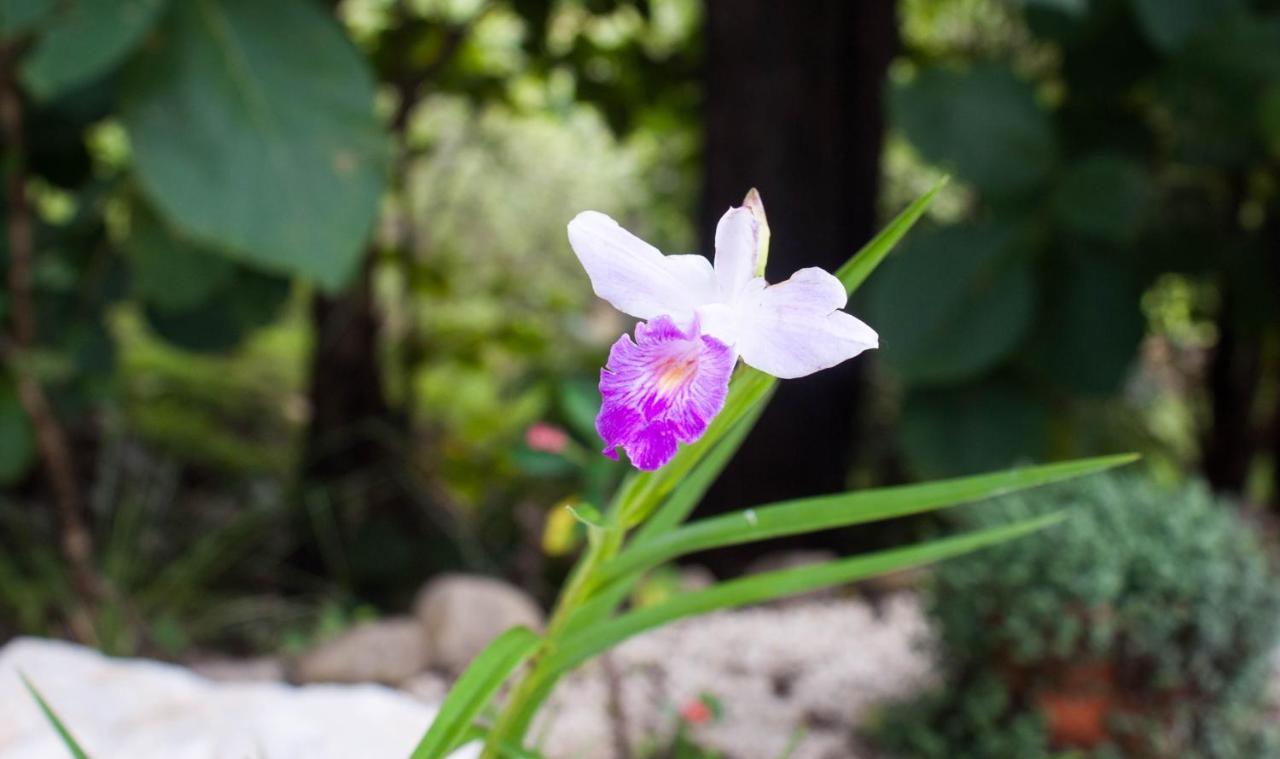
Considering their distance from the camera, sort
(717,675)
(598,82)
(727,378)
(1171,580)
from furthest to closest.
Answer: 1. (598,82)
2. (717,675)
3. (1171,580)
4. (727,378)

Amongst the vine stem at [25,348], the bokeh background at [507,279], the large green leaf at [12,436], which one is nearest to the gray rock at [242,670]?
the bokeh background at [507,279]

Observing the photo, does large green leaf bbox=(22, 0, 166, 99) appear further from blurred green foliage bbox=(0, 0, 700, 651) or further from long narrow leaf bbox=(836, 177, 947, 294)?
long narrow leaf bbox=(836, 177, 947, 294)

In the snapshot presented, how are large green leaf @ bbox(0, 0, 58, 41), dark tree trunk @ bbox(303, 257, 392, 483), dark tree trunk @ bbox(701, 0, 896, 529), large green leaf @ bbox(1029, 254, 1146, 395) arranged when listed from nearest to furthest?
1. large green leaf @ bbox(0, 0, 58, 41)
2. large green leaf @ bbox(1029, 254, 1146, 395)
3. dark tree trunk @ bbox(701, 0, 896, 529)
4. dark tree trunk @ bbox(303, 257, 392, 483)

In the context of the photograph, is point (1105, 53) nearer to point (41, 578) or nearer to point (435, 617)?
point (435, 617)

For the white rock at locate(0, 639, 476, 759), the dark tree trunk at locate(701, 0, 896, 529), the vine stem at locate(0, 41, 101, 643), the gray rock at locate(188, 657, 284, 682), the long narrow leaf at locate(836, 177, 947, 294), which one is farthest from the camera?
the dark tree trunk at locate(701, 0, 896, 529)

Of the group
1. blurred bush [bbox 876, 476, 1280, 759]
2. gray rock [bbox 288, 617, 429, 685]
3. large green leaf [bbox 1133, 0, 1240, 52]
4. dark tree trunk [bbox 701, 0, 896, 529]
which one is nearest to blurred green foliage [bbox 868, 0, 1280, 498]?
large green leaf [bbox 1133, 0, 1240, 52]

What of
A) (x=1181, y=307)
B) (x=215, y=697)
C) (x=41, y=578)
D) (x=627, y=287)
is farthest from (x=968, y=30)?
(x=627, y=287)

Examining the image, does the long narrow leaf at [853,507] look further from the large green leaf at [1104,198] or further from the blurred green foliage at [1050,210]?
the large green leaf at [1104,198]

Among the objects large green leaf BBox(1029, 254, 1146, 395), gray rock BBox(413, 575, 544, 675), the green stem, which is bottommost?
gray rock BBox(413, 575, 544, 675)

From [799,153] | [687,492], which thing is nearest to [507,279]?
[799,153]

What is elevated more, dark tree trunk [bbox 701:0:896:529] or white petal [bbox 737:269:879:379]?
white petal [bbox 737:269:879:379]
